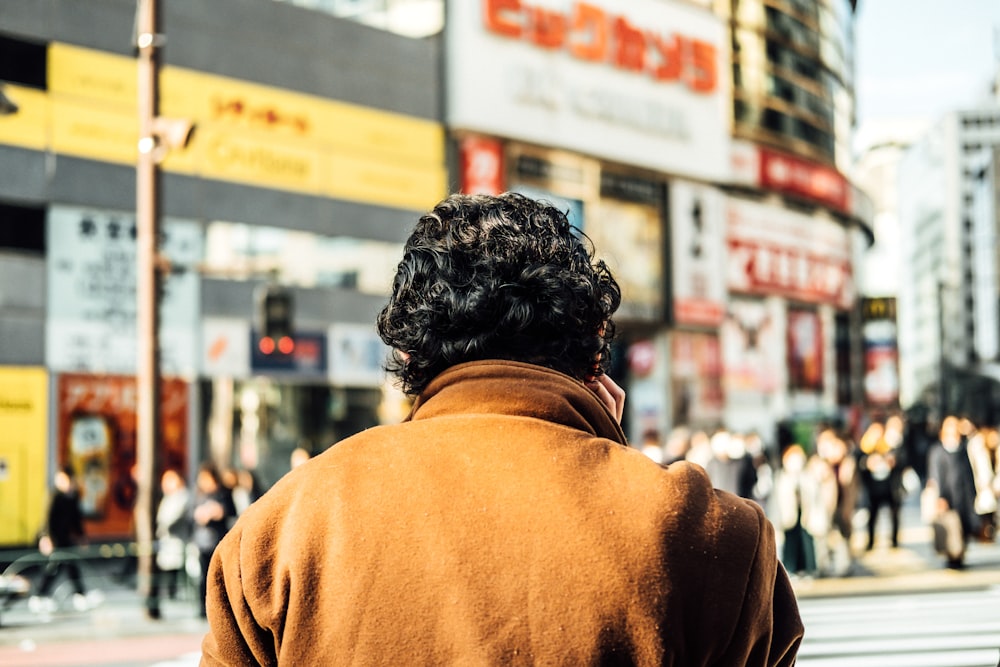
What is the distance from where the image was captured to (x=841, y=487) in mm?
16781

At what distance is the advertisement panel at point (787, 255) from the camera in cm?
3969

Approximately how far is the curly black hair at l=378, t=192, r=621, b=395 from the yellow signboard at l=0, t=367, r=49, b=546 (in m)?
18.2

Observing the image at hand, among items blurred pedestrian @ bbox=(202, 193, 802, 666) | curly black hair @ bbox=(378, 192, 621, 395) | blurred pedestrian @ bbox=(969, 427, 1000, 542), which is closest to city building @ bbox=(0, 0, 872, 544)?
blurred pedestrian @ bbox=(969, 427, 1000, 542)

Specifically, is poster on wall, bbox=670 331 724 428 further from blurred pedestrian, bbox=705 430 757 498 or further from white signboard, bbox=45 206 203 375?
blurred pedestrian, bbox=705 430 757 498

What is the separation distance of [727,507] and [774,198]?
42175 millimetres

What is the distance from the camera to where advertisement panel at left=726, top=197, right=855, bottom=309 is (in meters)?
39.7

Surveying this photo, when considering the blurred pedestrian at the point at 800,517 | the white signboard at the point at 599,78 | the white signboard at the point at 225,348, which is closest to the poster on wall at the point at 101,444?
the white signboard at the point at 225,348

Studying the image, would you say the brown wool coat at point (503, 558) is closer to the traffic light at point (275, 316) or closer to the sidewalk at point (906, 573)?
the sidewalk at point (906, 573)

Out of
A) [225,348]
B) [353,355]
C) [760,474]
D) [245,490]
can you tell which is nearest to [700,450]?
[760,474]

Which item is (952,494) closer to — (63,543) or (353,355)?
(63,543)

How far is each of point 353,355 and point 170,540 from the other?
11.1 meters

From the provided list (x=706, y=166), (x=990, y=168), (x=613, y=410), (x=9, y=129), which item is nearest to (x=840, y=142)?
(x=706, y=166)

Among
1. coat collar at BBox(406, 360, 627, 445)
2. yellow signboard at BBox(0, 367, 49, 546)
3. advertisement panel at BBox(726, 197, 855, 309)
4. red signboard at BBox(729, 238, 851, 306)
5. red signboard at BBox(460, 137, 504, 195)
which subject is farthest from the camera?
red signboard at BBox(729, 238, 851, 306)

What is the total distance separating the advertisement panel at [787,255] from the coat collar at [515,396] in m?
37.9
